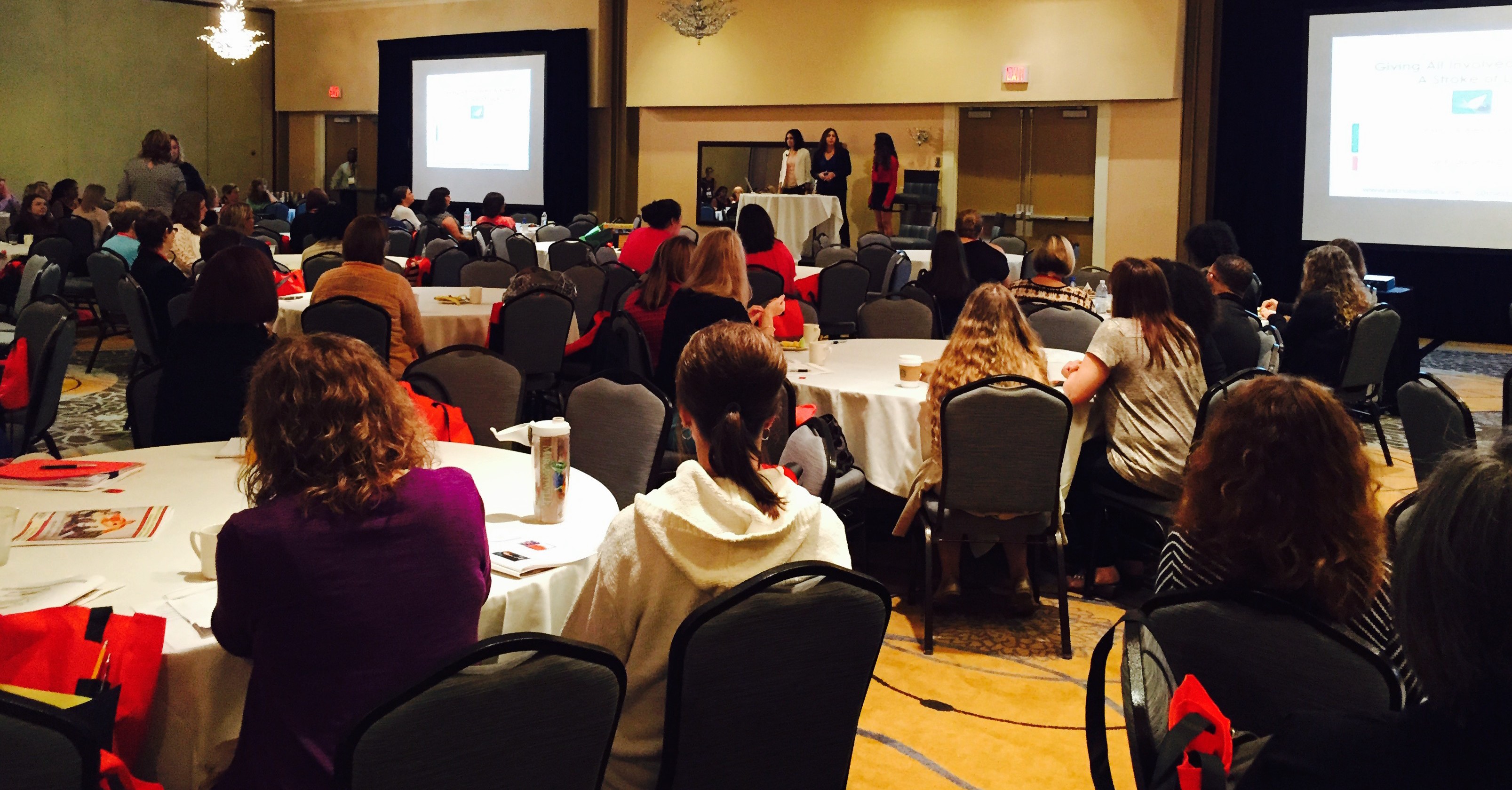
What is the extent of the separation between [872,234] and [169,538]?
388 inches

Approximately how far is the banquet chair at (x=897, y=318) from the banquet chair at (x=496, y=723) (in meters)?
5.09

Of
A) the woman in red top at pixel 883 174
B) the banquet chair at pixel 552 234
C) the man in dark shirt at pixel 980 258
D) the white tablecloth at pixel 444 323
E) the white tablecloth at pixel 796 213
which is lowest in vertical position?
the white tablecloth at pixel 444 323

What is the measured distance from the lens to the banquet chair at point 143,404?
393 cm

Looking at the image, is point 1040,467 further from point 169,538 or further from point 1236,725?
point 169,538

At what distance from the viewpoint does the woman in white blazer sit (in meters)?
13.6

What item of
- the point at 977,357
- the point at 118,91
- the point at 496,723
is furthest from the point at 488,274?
the point at 118,91

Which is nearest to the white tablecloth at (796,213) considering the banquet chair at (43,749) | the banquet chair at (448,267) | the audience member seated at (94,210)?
the banquet chair at (448,267)

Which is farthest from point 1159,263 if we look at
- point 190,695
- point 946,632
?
point 190,695

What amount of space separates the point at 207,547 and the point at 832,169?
1185cm

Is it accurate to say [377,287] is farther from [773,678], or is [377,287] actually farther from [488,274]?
[773,678]

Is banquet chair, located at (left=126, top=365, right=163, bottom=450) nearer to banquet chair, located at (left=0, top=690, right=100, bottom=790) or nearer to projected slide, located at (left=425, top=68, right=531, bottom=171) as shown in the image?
banquet chair, located at (left=0, top=690, right=100, bottom=790)

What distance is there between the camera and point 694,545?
2107mm

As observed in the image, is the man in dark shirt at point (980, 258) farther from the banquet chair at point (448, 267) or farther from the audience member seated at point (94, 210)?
the audience member seated at point (94, 210)

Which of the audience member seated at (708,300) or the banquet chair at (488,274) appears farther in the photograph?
the banquet chair at (488,274)
